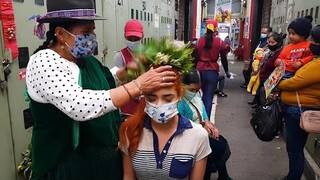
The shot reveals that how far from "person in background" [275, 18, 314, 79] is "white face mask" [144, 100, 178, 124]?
1.78m

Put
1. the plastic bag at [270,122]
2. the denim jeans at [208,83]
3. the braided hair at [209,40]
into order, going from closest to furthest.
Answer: the plastic bag at [270,122] → the braided hair at [209,40] → the denim jeans at [208,83]

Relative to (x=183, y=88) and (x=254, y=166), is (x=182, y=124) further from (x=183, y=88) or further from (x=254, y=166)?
(x=254, y=166)

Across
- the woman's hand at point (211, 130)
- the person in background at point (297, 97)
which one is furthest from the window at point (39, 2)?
the person in background at point (297, 97)

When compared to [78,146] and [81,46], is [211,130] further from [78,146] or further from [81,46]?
[81,46]

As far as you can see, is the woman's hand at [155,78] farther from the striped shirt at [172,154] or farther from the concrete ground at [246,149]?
the concrete ground at [246,149]

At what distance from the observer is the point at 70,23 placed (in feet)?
5.34

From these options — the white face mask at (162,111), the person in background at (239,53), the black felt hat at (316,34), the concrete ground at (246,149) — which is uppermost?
the black felt hat at (316,34)

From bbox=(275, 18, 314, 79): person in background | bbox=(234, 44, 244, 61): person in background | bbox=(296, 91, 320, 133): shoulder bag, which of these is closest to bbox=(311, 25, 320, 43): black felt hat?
bbox=(275, 18, 314, 79): person in background

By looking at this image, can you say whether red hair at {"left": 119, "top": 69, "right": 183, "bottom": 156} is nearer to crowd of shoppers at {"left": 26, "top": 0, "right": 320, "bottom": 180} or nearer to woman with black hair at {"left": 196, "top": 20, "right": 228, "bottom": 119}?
crowd of shoppers at {"left": 26, "top": 0, "right": 320, "bottom": 180}

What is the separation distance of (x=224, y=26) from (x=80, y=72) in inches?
908

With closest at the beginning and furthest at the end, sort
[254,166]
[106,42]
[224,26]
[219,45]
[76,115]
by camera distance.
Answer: [76,115] → [254,166] → [106,42] → [219,45] → [224,26]

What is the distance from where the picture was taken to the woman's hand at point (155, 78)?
151cm

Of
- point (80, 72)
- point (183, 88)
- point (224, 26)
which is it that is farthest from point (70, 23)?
point (224, 26)

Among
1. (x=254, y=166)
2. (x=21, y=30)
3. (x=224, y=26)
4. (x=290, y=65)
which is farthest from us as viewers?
(x=224, y=26)
